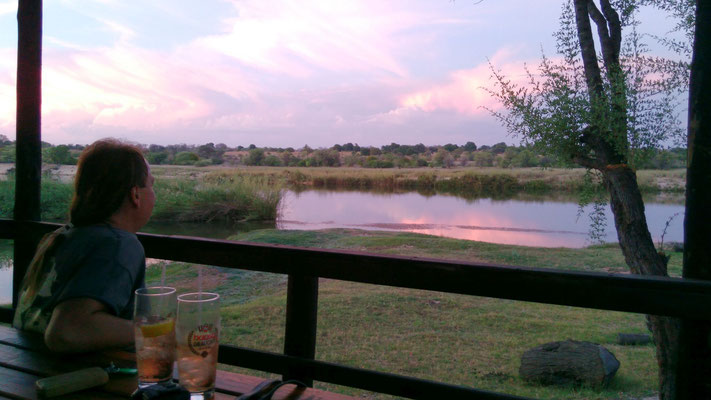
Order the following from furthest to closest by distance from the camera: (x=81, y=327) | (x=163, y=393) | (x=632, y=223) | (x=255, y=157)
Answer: (x=255, y=157), (x=632, y=223), (x=81, y=327), (x=163, y=393)

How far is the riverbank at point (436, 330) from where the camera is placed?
4820 millimetres

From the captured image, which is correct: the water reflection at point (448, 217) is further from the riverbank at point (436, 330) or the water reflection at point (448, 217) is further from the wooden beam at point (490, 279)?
the wooden beam at point (490, 279)

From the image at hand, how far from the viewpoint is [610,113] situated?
362cm

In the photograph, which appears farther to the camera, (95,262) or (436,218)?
(436,218)

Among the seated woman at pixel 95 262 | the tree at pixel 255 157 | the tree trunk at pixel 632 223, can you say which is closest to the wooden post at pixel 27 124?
the seated woman at pixel 95 262

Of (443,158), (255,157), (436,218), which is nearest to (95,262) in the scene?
(436,218)

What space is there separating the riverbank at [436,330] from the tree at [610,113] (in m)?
1.44

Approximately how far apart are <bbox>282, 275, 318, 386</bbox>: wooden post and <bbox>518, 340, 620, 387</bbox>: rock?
346cm

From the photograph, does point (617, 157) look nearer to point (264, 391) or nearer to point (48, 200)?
point (264, 391)

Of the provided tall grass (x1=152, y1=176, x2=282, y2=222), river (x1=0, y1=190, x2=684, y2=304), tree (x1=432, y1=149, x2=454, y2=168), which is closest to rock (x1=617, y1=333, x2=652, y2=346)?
river (x1=0, y1=190, x2=684, y2=304)

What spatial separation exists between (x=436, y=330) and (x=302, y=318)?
4841 millimetres

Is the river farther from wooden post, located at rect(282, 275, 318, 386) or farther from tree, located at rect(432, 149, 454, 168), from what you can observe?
wooden post, located at rect(282, 275, 318, 386)

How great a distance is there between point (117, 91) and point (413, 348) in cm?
637

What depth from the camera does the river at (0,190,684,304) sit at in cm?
1577
